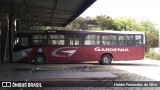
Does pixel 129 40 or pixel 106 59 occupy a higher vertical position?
pixel 129 40

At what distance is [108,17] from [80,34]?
35.1 meters

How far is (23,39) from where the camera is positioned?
24.0 m

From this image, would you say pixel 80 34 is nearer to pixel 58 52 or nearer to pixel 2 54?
pixel 58 52

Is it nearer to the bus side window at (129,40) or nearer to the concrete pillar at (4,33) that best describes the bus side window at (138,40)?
the bus side window at (129,40)

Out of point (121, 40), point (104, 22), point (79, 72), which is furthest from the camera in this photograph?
point (104, 22)

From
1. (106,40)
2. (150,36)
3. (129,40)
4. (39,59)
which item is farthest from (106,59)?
(150,36)

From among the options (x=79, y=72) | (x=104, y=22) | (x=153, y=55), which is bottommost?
(x=153, y=55)

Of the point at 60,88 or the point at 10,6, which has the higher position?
the point at 10,6

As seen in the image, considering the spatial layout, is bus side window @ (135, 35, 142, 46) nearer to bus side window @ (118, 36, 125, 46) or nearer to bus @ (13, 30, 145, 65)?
bus @ (13, 30, 145, 65)

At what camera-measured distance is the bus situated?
24062 millimetres

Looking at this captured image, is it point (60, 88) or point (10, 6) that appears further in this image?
point (10, 6)

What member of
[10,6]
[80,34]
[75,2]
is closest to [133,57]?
[80,34]

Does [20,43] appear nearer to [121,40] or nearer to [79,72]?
[121,40]

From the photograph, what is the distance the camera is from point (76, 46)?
24.9 m
